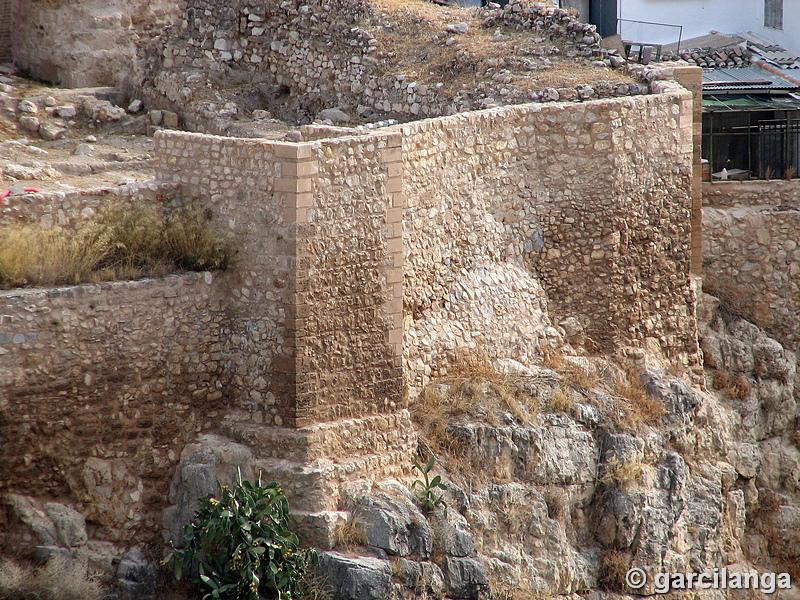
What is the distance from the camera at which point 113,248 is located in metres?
11.5

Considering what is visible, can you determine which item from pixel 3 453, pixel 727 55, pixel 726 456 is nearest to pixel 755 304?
pixel 726 456

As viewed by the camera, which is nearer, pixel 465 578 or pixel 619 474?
pixel 465 578

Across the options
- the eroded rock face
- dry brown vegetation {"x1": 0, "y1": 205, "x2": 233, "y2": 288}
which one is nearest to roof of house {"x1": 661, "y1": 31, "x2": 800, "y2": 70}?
the eroded rock face

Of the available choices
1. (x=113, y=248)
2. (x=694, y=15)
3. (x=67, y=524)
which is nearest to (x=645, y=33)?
(x=694, y=15)

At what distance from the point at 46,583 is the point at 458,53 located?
8.94 meters

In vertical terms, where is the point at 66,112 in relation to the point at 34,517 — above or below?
above

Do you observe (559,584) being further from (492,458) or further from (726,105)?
(726,105)

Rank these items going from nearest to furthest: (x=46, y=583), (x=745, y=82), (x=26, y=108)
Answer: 1. (x=46, y=583)
2. (x=26, y=108)
3. (x=745, y=82)

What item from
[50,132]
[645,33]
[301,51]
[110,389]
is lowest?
[110,389]

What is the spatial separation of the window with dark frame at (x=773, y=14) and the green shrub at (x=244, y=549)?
16094mm

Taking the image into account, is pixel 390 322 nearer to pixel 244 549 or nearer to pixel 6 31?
pixel 244 549

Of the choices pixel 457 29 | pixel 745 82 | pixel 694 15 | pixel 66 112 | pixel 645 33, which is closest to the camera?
pixel 66 112

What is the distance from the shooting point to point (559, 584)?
42.9 ft

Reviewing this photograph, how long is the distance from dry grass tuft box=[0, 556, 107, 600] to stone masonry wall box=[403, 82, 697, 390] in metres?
3.79
